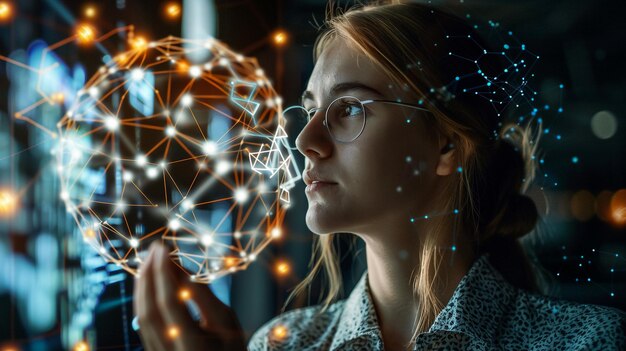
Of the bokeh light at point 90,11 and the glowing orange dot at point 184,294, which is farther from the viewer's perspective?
the bokeh light at point 90,11

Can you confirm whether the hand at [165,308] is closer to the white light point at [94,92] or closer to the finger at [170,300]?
the finger at [170,300]

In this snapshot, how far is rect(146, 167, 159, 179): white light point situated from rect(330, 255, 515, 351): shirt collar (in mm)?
539

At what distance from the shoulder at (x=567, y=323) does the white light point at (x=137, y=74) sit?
90 centimetres

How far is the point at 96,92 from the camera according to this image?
1.06 meters

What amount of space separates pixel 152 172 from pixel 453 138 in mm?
594

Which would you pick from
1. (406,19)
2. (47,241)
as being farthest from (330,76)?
(47,241)

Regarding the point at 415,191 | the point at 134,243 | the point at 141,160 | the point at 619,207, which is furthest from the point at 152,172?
the point at 619,207

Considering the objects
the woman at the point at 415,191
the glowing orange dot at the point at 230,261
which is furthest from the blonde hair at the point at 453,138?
the glowing orange dot at the point at 230,261

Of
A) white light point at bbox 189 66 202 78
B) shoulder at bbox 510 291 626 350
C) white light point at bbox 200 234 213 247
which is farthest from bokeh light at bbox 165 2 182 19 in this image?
shoulder at bbox 510 291 626 350

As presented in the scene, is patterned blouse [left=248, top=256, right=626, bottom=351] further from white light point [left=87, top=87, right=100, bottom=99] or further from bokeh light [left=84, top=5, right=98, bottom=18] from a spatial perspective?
bokeh light [left=84, top=5, right=98, bottom=18]

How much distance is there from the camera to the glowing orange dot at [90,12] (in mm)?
1097

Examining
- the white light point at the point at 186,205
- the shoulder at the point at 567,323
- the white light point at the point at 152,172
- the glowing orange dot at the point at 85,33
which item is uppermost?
the glowing orange dot at the point at 85,33

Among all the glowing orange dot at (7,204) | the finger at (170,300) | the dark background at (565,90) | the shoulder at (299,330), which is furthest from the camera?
the shoulder at (299,330)

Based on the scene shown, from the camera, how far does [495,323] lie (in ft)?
3.79
